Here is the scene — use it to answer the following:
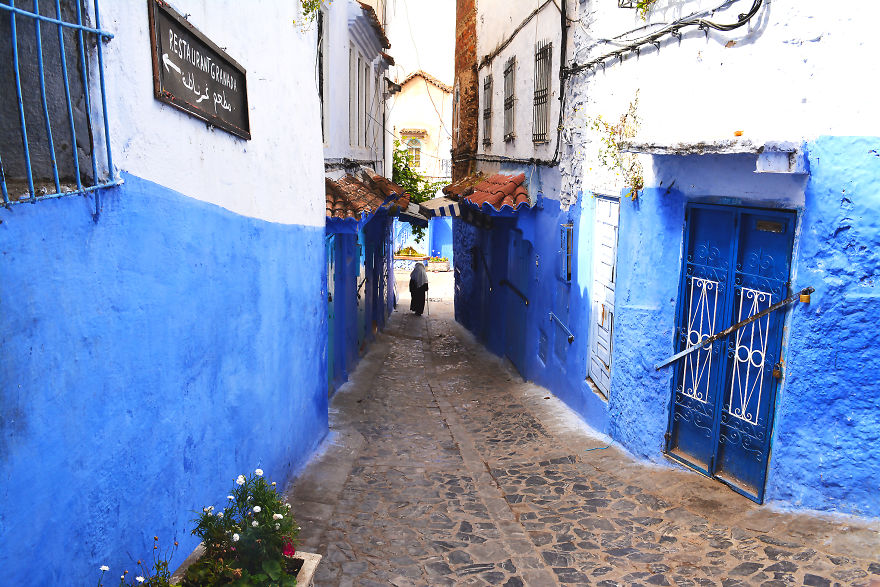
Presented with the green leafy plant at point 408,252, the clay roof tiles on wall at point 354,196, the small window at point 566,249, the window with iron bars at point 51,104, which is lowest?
the green leafy plant at point 408,252

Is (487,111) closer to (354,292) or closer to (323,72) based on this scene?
(354,292)

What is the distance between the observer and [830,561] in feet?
15.3

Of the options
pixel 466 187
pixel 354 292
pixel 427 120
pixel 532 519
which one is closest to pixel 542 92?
pixel 466 187

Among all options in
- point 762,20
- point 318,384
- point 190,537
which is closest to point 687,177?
point 762,20

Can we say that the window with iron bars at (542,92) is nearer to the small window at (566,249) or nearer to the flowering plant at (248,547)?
the small window at (566,249)

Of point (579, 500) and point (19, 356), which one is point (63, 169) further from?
point (579, 500)

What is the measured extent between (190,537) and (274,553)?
2.79 feet

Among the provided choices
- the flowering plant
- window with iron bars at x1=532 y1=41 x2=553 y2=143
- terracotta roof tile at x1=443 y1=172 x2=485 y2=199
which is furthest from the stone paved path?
terracotta roof tile at x1=443 y1=172 x2=485 y2=199

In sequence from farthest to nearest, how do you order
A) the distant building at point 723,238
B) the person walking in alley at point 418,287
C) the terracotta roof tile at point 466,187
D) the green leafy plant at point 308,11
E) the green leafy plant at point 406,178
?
the green leafy plant at point 406,178 → the person walking in alley at point 418,287 → the terracotta roof tile at point 466,187 → the green leafy plant at point 308,11 → the distant building at point 723,238

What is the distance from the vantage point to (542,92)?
10977 mm

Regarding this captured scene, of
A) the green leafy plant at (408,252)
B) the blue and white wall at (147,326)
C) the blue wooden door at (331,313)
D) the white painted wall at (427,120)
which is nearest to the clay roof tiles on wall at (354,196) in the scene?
the blue wooden door at (331,313)

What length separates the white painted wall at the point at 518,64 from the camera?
10.4m

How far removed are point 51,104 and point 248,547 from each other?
2300 millimetres

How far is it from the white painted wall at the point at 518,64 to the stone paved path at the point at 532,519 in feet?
16.3
